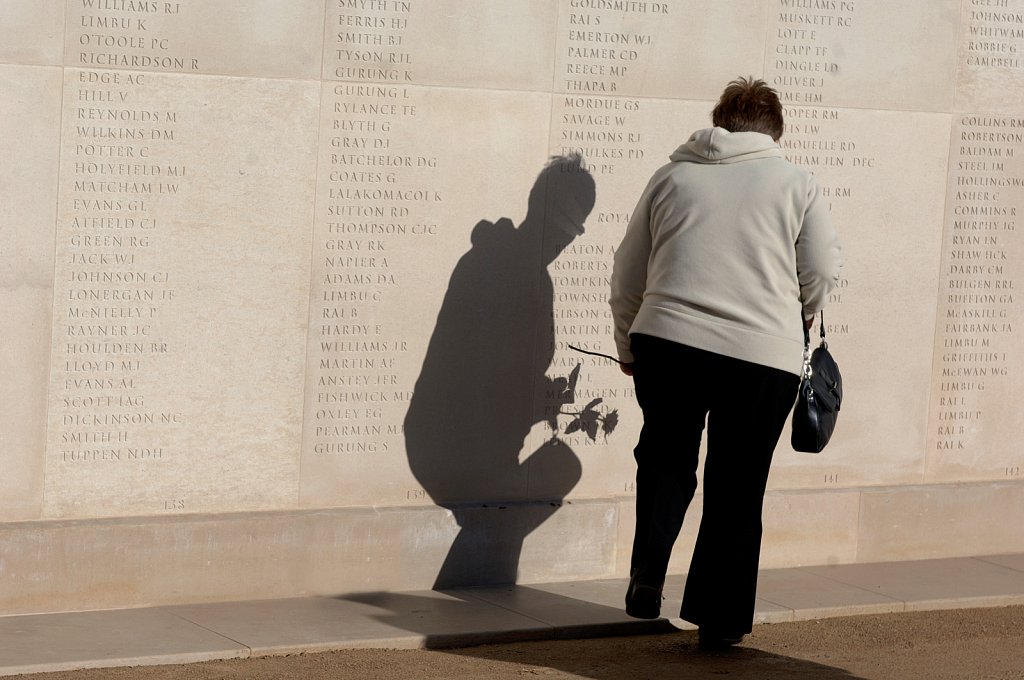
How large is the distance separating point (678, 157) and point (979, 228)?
6.98 feet

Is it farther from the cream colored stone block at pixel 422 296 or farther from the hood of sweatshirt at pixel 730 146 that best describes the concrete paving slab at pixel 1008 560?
the hood of sweatshirt at pixel 730 146

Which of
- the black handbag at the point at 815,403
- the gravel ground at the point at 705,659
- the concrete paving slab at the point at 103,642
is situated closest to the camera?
the concrete paving slab at the point at 103,642

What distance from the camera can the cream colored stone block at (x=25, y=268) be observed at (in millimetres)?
4613

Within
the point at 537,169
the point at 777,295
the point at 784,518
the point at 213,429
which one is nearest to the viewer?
the point at 777,295

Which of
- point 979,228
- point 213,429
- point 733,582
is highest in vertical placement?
point 979,228

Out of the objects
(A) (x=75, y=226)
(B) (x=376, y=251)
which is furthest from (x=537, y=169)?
(A) (x=75, y=226)

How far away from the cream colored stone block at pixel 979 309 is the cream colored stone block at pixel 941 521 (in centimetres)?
10

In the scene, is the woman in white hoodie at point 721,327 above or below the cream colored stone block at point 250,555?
above

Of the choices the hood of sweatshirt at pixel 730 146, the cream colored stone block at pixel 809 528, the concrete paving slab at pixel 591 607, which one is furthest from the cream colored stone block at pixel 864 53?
the concrete paving slab at pixel 591 607

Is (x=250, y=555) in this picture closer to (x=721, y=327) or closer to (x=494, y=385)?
(x=494, y=385)

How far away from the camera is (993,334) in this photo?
20.9 feet

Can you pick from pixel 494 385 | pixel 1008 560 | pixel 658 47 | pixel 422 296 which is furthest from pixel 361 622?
pixel 1008 560

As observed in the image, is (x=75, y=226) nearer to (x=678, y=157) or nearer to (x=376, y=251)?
(x=376, y=251)

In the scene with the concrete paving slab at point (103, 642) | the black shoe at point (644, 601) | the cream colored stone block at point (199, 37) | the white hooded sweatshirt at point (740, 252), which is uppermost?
the cream colored stone block at point (199, 37)
